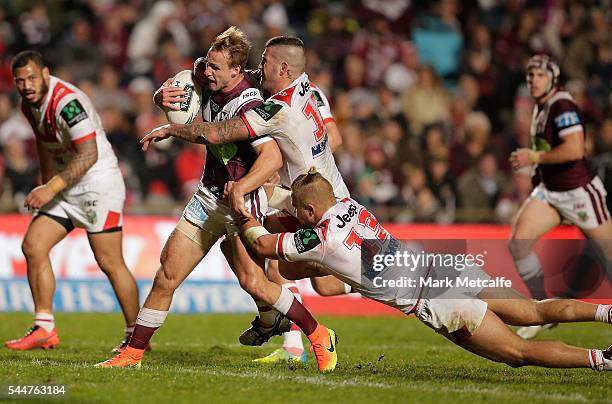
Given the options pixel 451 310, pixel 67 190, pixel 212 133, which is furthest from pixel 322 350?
pixel 67 190

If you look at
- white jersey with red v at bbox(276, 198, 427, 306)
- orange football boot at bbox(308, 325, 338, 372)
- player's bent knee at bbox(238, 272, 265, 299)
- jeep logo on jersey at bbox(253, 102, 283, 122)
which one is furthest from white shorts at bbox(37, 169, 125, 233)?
white jersey with red v at bbox(276, 198, 427, 306)

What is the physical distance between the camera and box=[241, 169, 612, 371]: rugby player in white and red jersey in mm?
8203

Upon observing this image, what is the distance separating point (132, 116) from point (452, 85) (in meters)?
6.32

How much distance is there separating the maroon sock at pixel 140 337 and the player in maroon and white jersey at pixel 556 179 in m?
4.65

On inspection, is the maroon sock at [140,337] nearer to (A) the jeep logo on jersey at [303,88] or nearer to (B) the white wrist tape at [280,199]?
(B) the white wrist tape at [280,199]

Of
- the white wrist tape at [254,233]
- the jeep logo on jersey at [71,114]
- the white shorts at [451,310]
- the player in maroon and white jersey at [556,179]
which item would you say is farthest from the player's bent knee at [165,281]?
the player in maroon and white jersey at [556,179]

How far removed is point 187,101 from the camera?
30.4 ft

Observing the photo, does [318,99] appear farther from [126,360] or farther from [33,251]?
[33,251]

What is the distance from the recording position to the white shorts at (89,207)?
431 inches

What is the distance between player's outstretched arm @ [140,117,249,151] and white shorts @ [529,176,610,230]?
4716mm

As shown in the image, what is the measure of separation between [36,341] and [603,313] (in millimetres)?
5561

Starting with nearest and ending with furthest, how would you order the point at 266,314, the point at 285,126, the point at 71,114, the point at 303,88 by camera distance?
the point at 285,126 < the point at 303,88 < the point at 266,314 < the point at 71,114

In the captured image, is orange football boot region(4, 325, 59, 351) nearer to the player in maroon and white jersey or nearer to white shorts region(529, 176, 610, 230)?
the player in maroon and white jersey

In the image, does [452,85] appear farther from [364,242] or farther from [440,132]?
[364,242]
